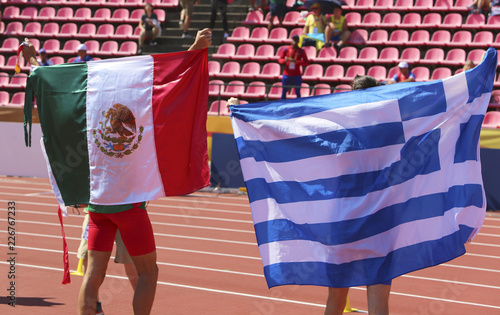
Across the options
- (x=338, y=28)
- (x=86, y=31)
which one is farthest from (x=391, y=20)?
(x=86, y=31)

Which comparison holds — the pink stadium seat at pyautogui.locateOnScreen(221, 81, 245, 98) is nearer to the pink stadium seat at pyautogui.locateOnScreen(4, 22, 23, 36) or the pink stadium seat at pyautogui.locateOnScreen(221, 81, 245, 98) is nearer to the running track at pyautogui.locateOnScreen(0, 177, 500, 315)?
the running track at pyautogui.locateOnScreen(0, 177, 500, 315)

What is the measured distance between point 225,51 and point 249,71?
5.27 feet

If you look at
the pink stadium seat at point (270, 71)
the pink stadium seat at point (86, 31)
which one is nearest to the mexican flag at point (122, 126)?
the pink stadium seat at point (270, 71)

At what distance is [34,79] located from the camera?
17.1ft

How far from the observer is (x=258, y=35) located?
2189 centimetres

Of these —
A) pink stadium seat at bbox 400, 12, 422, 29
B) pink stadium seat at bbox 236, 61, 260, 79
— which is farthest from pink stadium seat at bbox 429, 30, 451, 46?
pink stadium seat at bbox 236, 61, 260, 79

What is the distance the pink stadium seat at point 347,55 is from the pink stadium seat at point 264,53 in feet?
6.88

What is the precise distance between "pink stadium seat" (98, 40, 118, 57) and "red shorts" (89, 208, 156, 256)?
18.5 meters

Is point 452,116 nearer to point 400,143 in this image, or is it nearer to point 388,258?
point 400,143

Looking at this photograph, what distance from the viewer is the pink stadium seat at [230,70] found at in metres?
20.8

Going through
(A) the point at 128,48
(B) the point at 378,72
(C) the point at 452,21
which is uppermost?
(C) the point at 452,21

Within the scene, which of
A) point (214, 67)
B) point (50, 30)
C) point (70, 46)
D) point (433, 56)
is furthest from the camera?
point (50, 30)

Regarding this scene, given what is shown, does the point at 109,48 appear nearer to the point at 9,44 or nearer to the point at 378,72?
the point at 9,44

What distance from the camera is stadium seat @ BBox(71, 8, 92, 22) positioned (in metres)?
25.1
